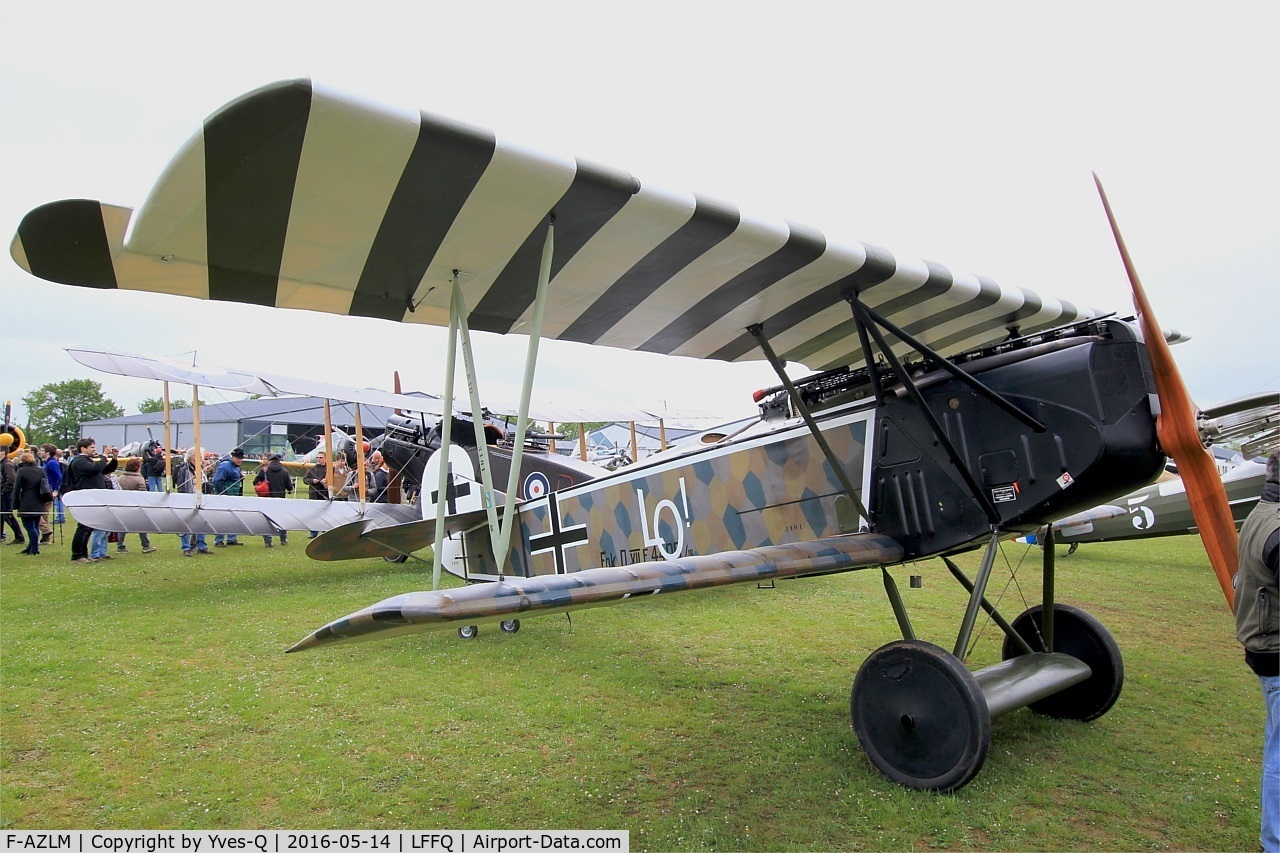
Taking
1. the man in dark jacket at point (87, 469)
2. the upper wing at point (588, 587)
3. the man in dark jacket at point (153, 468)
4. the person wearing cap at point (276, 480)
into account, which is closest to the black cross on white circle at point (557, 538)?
the upper wing at point (588, 587)

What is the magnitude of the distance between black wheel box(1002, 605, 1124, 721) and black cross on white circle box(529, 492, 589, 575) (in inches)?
139

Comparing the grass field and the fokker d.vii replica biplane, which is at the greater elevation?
the fokker d.vii replica biplane

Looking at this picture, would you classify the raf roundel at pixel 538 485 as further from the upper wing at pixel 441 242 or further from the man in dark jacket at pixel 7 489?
the man in dark jacket at pixel 7 489

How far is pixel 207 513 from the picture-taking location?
10.9m

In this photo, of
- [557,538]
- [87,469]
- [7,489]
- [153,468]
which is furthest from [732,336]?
[153,468]

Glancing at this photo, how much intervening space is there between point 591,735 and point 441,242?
111 inches

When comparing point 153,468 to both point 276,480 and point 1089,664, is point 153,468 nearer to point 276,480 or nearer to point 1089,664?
point 276,480

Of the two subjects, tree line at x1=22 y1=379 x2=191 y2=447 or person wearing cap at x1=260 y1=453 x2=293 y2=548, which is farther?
tree line at x1=22 y1=379 x2=191 y2=447

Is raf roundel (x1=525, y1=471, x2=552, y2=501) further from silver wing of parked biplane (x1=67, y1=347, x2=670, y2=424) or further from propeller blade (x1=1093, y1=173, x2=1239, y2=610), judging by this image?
propeller blade (x1=1093, y1=173, x2=1239, y2=610)

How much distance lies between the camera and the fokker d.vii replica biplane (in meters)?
2.74

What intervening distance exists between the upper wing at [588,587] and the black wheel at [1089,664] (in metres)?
1.39

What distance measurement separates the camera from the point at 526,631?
7051 millimetres

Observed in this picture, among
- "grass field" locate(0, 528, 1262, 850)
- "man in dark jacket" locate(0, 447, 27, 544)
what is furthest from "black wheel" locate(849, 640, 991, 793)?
"man in dark jacket" locate(0, 447, 27, 544)

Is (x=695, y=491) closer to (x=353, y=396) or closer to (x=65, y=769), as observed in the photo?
(x=65, y=769)
